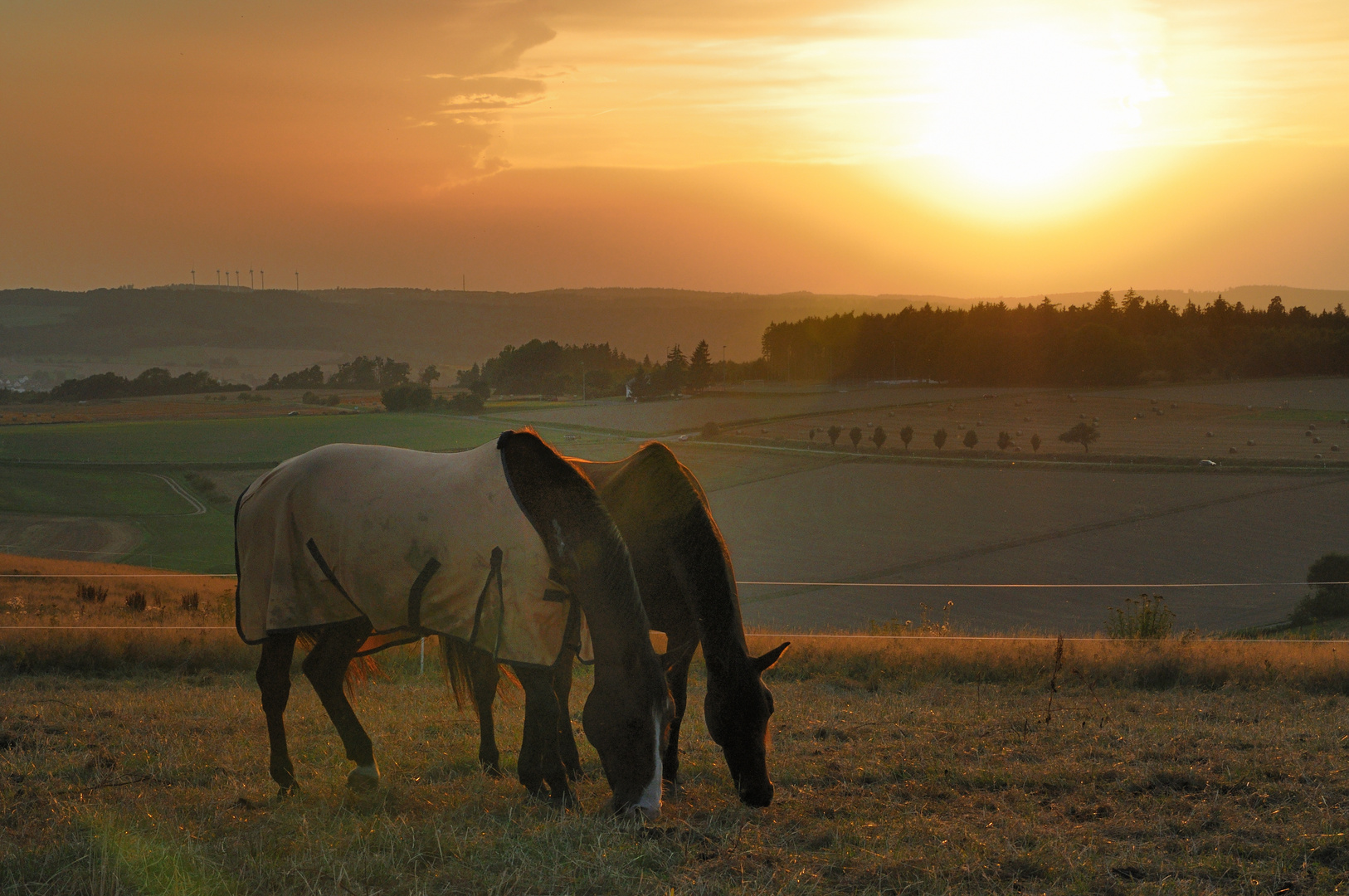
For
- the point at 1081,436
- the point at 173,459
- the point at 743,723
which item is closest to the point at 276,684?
the point at 743,723

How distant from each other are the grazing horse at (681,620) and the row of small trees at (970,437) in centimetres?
7710

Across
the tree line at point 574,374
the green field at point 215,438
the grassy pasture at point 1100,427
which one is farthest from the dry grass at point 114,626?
the grassy pasture at point 1100,427

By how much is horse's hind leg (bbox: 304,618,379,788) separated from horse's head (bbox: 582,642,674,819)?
5.53 feet

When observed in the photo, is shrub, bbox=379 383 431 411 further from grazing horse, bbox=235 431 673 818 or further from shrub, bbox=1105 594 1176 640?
grazing horse, bbox=235 431 673 818

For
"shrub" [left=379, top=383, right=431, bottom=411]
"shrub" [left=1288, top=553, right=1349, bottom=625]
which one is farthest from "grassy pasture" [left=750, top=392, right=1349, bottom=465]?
"shrub" [left=1288, top=553, right=1349, bottom=625]

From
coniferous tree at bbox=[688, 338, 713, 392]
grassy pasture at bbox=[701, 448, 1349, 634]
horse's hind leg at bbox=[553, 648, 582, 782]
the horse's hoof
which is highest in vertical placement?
coniferous tree at bbox=[688, 338, 713, 392]

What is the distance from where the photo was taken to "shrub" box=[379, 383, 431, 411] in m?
67.1

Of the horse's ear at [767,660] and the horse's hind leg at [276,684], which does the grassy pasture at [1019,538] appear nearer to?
the horse's hind leg at [276,684]

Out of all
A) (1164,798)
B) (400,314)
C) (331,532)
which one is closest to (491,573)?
(331,532)

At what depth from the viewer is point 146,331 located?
148875 millimetres

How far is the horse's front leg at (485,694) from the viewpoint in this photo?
17.4ft

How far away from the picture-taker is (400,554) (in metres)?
5.12

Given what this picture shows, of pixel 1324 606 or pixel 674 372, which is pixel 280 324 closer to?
pixel 674 372

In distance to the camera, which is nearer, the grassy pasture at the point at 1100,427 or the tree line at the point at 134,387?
the tree line at the point at 134,387
